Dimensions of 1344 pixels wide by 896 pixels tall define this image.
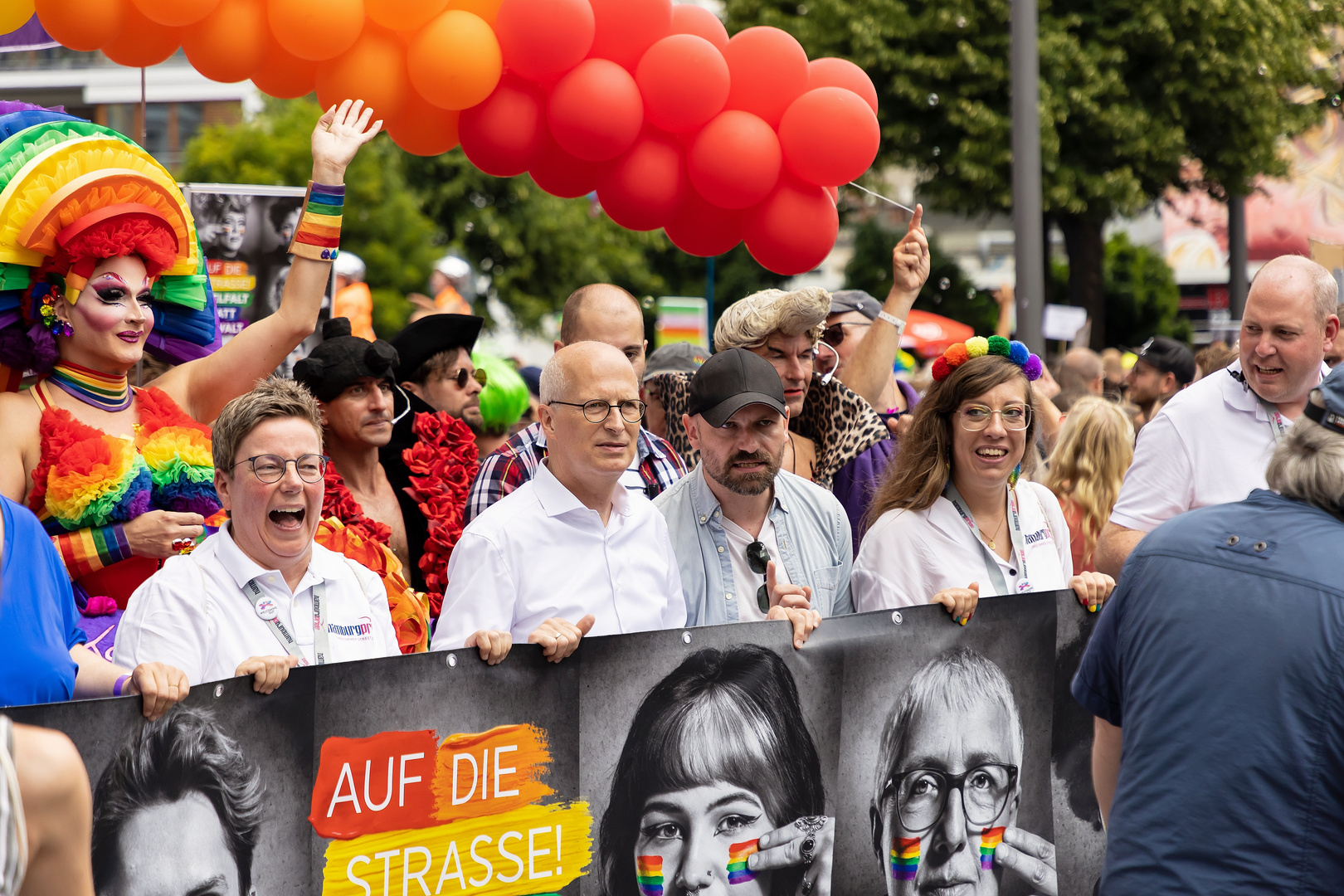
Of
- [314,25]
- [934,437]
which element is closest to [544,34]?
[314,25]

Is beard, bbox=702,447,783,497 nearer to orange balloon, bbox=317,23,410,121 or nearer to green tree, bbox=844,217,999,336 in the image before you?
orange balloon, bbox=317,23,410,121

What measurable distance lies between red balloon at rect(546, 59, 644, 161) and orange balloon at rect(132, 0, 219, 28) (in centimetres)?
120

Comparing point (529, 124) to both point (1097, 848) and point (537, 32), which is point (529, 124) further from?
point (1097, 848)

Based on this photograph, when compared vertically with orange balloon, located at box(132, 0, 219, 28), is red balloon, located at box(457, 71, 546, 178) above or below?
below

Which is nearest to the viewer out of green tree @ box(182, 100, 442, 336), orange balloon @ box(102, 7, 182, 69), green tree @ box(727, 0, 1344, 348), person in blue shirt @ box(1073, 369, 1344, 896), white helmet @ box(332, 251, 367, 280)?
person in blue shirt @ box(1073, 369, 1344, 896)

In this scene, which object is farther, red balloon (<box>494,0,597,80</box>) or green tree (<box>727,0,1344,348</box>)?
green tree (<box>727,0,1344,348</box>)

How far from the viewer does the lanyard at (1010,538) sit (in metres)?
3.79

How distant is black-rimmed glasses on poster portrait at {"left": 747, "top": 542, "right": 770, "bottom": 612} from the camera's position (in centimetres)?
368

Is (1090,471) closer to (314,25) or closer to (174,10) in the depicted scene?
(314,25)

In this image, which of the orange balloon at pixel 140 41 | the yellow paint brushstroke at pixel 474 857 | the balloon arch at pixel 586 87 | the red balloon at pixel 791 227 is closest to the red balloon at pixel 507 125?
the balloon arch at pixel 586 87

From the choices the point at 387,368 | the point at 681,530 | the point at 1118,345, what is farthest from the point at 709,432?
the point at 1118,345

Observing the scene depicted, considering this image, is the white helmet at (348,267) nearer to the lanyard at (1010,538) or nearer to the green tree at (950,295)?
the lanyard at (1010,538)

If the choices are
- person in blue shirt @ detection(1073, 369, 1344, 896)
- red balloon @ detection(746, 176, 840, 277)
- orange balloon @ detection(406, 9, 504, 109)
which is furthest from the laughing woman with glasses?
orange balloon @ detection(406, 9, 504, 109)

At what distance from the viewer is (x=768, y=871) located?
332 cm
